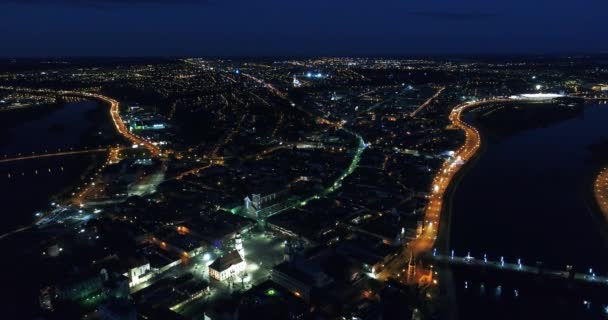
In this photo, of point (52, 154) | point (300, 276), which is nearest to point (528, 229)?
point (300, 276)

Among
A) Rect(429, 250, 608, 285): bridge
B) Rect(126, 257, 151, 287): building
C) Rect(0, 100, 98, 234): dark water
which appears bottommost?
Rect(0, 100, 98, 234): dark water

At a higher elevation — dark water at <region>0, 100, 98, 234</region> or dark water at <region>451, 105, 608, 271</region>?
dark water at <region>451, 105, 608, 271</region>

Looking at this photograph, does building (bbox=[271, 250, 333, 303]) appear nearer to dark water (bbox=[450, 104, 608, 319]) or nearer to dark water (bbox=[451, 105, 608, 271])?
dark water (bbox=[450, 104, 608, 319])

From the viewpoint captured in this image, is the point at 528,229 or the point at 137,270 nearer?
the point at 137,270

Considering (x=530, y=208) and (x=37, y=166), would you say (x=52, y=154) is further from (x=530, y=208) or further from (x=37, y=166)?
(x=530, y=208)

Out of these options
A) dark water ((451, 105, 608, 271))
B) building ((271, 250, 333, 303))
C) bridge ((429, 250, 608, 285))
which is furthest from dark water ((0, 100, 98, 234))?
dark water ((451, 105, 608, 271))

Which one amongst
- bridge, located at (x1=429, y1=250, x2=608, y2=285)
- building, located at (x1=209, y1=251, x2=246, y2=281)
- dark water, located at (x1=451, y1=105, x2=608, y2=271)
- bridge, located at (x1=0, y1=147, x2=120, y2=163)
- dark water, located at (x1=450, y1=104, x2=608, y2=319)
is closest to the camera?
dark water, located at (x1=450, y1=104, x2=608, y2=319)

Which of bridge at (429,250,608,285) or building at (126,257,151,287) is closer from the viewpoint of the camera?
building at (126,257,151,287)
